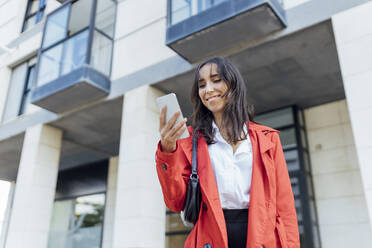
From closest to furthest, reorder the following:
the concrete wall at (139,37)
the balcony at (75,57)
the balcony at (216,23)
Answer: the balcony at (216,23)
the concrete wall at (139,37)
the balcony at (75,57)

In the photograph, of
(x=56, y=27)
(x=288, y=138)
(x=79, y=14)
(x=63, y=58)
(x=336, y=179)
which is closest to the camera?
(x=336, y=179)

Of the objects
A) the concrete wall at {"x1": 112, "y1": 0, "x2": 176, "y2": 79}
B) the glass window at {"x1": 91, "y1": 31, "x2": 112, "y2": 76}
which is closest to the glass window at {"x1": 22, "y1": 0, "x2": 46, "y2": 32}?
the concrete wall at {"x1": 112, "y1": 0, "x2": 176, "y2": 79}

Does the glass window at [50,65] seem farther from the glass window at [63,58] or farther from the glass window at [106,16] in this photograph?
the glass window at [106,16]

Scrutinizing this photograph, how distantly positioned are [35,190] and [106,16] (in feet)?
17.6

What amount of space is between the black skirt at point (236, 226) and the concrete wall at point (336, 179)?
7095 millimetres

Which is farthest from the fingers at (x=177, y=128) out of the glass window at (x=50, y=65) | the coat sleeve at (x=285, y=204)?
the glass window at (x=50, y=65)

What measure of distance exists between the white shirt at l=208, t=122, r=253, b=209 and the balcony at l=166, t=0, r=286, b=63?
4.69 m

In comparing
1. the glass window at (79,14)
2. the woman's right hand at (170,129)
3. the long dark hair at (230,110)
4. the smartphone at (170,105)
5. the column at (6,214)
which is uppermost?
the glass window at (79,14)

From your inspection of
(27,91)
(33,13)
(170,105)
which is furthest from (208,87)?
(33,13)

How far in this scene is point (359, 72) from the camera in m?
5.41

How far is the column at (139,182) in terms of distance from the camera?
7055mm

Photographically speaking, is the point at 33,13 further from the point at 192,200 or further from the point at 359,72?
the point at 192,200

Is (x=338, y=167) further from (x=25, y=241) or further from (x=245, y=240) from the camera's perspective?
(x=25, y=241)

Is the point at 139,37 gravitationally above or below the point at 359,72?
above
